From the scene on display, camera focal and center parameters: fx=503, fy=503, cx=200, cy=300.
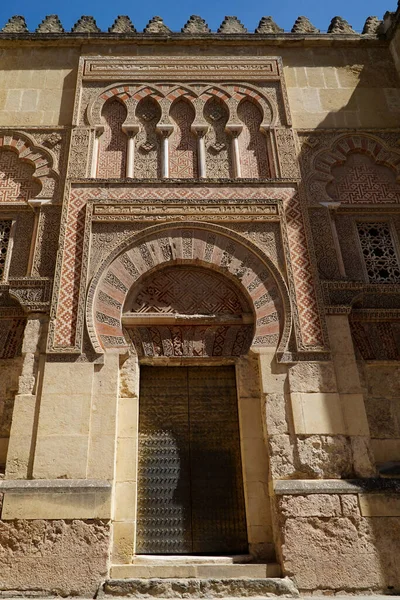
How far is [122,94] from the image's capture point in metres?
6.07

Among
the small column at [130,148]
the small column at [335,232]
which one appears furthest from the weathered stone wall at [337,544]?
the small column at [130,148]

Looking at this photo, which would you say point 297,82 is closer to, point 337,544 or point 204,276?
point 204,276

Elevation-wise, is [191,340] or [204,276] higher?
[204,276]

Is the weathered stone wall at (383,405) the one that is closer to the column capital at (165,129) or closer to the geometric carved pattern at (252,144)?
the geometric carved pattern at (252,144)

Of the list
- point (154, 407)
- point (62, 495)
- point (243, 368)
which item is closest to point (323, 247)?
point (243, 368)

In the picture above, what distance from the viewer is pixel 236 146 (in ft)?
19.0

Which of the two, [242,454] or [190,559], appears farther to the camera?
[242,454]

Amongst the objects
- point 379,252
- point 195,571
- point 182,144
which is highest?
point 182,144

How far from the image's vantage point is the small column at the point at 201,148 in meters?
5.60

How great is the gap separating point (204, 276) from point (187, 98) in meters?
2.45

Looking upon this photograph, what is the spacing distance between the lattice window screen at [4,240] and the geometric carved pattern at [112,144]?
1.13 metres

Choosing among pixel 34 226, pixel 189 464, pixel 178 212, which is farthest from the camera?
pixel 34 226

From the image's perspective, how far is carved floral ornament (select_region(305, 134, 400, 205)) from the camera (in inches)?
219

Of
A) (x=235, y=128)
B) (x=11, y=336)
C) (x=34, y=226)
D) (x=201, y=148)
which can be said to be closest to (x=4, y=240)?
(x=34, y=226)
